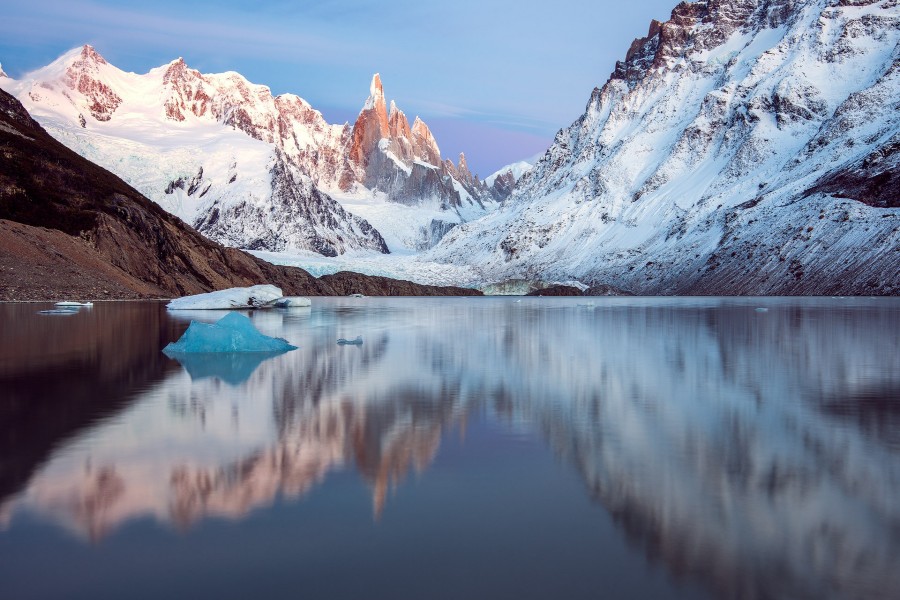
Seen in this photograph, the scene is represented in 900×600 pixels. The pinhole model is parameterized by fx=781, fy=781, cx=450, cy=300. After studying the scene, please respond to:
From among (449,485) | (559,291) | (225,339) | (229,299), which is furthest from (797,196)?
(449,485)

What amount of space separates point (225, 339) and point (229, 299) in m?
40.7

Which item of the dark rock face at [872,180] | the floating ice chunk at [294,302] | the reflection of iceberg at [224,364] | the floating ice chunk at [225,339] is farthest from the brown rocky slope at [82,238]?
the dark rock face at [872,180]

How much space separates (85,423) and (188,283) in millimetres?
89154

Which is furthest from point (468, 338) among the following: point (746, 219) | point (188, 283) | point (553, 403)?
point (746, 219)

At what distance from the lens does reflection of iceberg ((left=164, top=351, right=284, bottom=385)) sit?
60.6 feet

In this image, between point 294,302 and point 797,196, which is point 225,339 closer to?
point 294,302

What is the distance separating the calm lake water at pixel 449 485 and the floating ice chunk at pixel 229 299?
44.3 meters

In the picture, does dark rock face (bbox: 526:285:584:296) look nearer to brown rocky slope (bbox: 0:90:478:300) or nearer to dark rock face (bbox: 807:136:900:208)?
dark rock face (bbox: 807:136:900:208)

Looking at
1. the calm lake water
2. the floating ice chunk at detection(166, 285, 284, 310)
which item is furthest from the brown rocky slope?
the calm lake water

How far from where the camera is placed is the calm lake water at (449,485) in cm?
601

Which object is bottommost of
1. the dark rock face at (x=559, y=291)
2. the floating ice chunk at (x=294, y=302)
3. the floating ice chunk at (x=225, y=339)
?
the floating ice chunk at (x=225, y=339)

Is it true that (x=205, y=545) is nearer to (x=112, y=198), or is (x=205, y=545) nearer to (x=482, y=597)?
(x=482, y=597)

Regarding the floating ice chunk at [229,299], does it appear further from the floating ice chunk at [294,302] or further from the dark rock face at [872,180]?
the dark rock face at [872,180]

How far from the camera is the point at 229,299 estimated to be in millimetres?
63875
